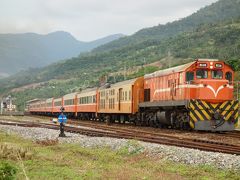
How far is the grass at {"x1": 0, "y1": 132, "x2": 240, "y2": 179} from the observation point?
423 inches

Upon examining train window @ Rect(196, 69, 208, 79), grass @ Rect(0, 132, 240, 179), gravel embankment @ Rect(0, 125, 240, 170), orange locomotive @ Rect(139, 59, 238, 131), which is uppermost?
train window @ Rect(196, 69, 208, 79)

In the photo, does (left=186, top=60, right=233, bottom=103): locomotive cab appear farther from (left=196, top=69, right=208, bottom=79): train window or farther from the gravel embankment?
the gravel embankment

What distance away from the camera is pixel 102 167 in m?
12.0

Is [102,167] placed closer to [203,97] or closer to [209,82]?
[203,97]

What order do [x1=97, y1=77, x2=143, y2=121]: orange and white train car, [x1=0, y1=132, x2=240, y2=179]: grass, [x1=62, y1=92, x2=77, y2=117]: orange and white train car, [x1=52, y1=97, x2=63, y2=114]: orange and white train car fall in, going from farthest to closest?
1. [x1=52, y1=97, x2=63, y2=114]: orange and white train car
2. [x1=62, y1=92, x2=77, y2=117]: orange and white train car
3. [x1=97, y1=77, x2=143, y2=121]: orange and white train car
4. [x1=0, y1=132, x2=240, y2=179]: grass

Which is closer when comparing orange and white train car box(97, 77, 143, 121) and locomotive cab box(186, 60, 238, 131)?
locomotive cab box(186, 60, 238, 131)

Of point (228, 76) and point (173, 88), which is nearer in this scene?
point (228, 76)

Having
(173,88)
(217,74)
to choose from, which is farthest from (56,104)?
(217,74)

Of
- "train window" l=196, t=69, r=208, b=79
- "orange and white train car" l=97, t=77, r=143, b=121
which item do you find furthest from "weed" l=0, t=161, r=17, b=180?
"orange and white train car" l=97, t=77, r=143, b=121

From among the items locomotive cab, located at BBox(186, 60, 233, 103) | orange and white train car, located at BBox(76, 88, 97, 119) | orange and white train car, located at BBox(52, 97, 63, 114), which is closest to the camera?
locomotive cab, located at BBox(186, 60, 233, 103)

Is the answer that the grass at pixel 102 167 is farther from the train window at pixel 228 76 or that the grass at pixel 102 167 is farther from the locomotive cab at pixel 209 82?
the train window at pixel 228 76

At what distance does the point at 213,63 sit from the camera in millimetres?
24438

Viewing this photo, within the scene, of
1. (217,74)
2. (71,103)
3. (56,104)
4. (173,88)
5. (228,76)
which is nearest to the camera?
(217,74)

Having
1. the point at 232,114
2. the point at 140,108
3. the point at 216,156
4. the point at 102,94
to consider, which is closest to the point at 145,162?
the point at 216,156
